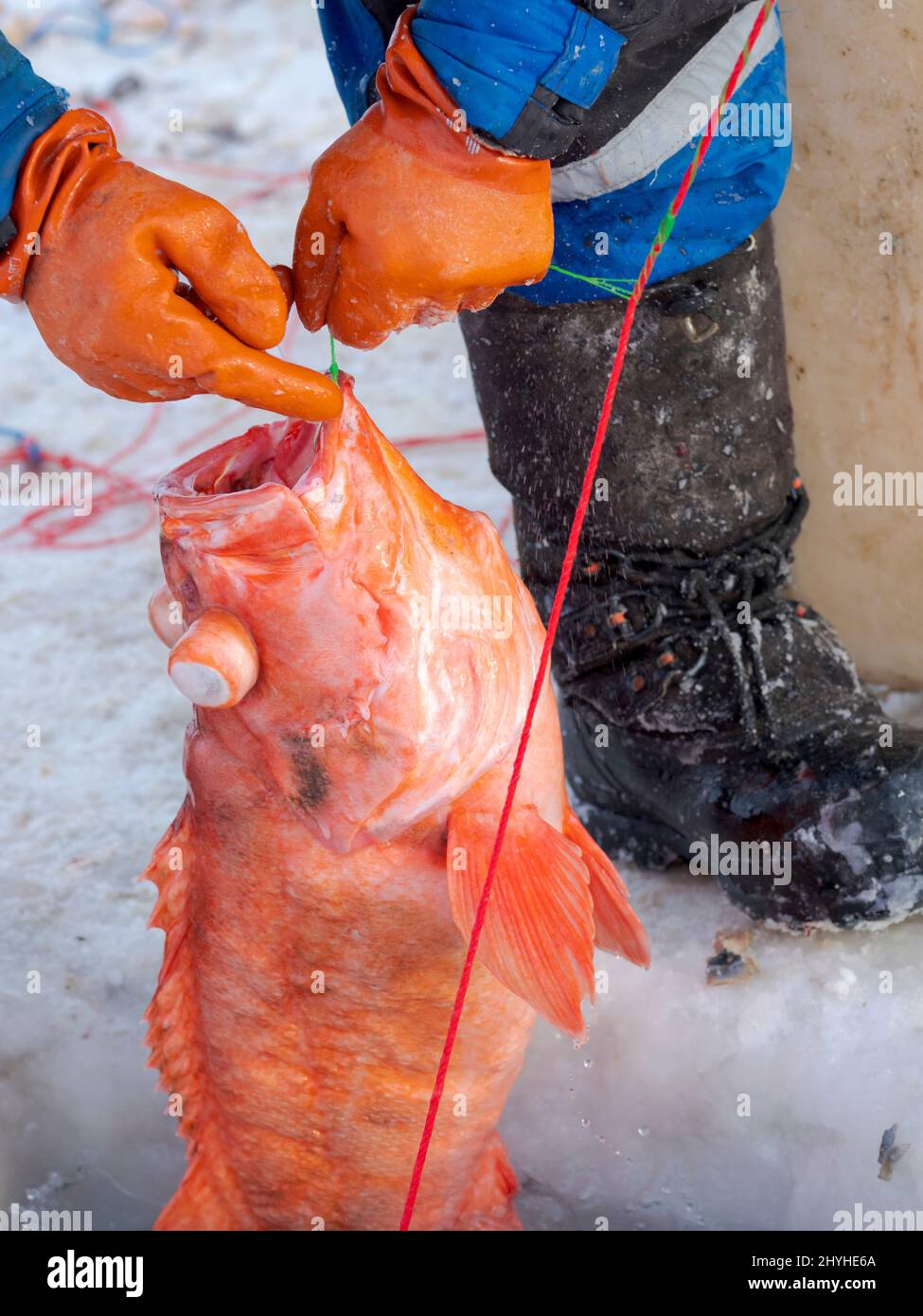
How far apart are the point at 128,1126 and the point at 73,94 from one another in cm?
573

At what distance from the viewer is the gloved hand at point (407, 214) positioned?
176 centimetres

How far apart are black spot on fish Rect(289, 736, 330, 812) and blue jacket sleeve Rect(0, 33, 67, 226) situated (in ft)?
2.48

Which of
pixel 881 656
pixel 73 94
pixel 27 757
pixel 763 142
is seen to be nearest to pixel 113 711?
pixel 27 757

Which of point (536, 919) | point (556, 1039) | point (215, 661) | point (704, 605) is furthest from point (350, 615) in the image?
point (556, 1039)

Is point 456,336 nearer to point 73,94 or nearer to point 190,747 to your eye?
point 73,94

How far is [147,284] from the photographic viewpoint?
1.68 metres

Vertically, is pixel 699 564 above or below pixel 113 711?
above

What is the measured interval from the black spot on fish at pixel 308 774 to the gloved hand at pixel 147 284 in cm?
44

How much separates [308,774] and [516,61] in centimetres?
93

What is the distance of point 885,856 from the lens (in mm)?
2480

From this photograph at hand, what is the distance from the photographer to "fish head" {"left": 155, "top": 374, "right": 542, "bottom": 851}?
1.76 metres

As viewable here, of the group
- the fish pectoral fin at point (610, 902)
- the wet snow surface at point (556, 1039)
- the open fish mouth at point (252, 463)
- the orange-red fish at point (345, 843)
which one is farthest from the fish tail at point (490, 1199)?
the open fish mouth at point (252, 463)

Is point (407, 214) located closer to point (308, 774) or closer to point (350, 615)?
point (350, 615)

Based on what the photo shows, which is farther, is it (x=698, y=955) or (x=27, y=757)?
(x=27, y=757)
